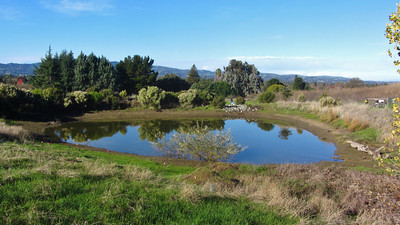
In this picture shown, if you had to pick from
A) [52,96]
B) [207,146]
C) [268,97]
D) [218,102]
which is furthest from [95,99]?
[207,146]

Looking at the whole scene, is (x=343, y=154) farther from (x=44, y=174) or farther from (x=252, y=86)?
(x=252, y=86)

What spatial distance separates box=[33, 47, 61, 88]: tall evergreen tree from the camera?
3416 centimetres

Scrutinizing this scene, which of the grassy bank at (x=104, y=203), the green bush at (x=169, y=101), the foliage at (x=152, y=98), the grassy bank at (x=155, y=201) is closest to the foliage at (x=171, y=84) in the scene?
the green bush at (x=169, y=101)

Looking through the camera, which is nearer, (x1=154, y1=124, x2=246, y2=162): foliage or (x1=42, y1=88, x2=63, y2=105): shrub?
(x1=154, y1=124, x2=246, y2=162): foliage

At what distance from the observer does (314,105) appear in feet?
84.5

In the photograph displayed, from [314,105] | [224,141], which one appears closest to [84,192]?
[224,141]

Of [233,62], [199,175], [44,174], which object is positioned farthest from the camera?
[233,62]

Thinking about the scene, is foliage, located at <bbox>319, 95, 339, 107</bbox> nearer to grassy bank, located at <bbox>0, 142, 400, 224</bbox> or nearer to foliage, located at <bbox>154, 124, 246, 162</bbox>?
foliage, located at <bbox>154, 124, 246, 162</bbox>

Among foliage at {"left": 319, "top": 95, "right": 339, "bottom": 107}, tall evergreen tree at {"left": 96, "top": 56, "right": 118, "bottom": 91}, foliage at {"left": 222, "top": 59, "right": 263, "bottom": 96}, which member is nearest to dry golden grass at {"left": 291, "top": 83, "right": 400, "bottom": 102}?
foliage at {"left": 319, "top": 95, "right": 339, "bottom": 107}

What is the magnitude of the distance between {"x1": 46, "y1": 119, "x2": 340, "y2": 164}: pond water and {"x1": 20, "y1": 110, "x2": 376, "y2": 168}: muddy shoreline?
586 millimetres

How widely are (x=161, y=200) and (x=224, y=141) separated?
23.2 ft

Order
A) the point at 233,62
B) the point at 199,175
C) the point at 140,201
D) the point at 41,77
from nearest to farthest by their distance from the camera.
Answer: the point at 140,201
the point at 199,175
the point at 41,77
the point at 233,62

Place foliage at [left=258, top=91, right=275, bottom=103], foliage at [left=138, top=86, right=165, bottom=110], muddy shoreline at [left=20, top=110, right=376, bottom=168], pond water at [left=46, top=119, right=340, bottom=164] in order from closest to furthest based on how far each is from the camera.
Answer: muddy shoreline at [left=20, top=110, right=376, bottom=168], pond water at [left=46, top=119, right=340, bottom=164], foliage at [left=138, top=86, right=165, bottom=110], foliage at [left=258, top=91, right=275, bottom=103]

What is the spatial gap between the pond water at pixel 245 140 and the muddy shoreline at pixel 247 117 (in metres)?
0.59
